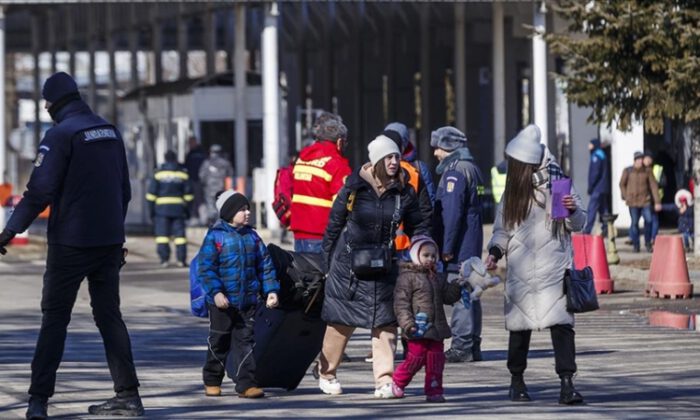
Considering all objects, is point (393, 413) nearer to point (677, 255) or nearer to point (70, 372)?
point (70, 372)

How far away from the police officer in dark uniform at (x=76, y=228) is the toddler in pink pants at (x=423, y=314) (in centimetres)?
188

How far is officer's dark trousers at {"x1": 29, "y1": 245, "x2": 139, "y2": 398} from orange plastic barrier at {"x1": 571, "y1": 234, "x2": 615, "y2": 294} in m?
11.8

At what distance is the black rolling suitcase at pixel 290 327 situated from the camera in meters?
12.6

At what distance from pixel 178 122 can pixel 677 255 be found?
2367cm

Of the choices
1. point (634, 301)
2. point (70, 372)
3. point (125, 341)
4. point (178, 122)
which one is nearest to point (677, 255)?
point (634, 301)

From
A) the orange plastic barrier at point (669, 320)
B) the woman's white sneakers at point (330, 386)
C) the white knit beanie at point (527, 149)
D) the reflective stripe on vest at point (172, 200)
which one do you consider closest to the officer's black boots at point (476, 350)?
the woman's white sneakers at point (330, 386)

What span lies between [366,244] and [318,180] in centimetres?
215

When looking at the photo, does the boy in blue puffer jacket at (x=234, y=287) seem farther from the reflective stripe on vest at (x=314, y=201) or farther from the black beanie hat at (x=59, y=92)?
the reflective stripe on vest at (x=314, y=201)

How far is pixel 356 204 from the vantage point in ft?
41.0

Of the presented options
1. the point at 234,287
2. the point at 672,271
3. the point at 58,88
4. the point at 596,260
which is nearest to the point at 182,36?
the point at 596,260

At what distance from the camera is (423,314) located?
12.1 metres

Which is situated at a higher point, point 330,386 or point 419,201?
point 419,201

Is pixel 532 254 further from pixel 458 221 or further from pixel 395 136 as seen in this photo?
pixel 458 221

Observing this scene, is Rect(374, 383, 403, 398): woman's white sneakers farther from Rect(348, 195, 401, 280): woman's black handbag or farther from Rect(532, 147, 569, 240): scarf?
Rect(532, 147, 569, 240): scarf
